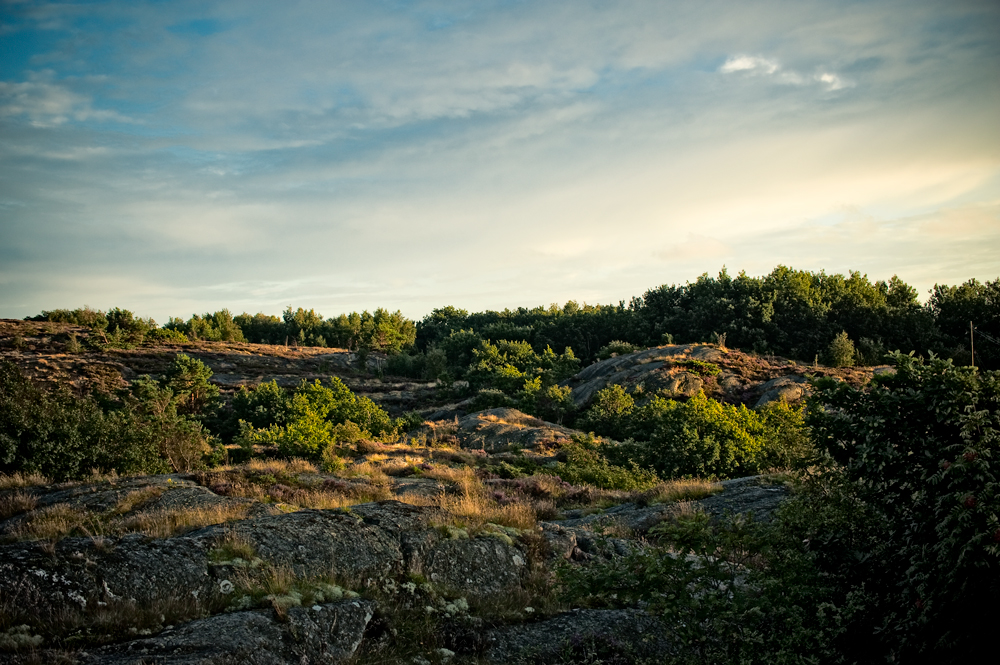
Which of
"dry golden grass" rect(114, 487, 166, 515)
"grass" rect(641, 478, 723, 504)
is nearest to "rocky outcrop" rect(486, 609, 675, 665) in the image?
"dry golden grass" rect(114, 487, 166, 515)

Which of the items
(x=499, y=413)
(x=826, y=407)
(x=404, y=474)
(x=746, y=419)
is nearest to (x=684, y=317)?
(x=499, y=413)

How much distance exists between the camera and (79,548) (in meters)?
7.56

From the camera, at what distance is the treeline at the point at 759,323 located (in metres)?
62.6

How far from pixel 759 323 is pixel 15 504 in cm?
6915

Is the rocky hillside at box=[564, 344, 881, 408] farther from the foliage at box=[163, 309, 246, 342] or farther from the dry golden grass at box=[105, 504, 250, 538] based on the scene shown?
the foliage at box=[163, 309, 246, 342]

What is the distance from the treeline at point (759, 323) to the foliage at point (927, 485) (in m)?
52.6

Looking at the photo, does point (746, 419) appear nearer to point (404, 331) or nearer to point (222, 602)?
point (222, 602)

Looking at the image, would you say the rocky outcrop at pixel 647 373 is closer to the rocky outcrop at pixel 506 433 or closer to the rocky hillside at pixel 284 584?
the rocky outcrop at pixel 506 433

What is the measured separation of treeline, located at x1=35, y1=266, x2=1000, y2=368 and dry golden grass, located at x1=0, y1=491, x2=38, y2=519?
48.8m

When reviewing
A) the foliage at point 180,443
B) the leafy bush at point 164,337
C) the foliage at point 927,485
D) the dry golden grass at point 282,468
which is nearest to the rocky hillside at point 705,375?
the dry golden grass at point 282,468

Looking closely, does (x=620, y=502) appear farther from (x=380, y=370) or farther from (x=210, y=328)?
(x=210, y=328)

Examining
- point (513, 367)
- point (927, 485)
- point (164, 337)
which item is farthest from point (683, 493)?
point (164, 337)

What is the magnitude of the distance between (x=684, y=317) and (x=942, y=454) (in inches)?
2827

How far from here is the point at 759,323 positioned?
67.4 metres
